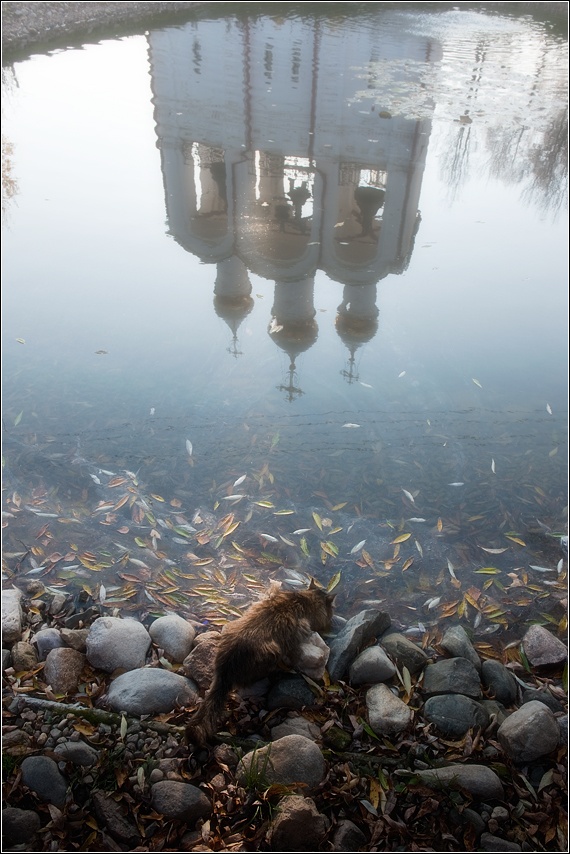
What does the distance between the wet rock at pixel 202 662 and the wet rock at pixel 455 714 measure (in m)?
0.95

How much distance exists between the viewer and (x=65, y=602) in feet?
10.1

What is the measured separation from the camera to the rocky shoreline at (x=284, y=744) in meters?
2.21

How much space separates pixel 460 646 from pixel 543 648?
1.37ft

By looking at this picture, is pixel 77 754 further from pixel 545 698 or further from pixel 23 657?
pixel 545 698

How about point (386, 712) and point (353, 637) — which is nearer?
point (386, 712)

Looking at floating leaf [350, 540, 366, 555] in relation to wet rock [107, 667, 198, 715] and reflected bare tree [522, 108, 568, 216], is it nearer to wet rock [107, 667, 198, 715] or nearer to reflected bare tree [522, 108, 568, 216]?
wet rock [107, 667, 198, 715]

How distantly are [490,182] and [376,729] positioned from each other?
8.04 meters

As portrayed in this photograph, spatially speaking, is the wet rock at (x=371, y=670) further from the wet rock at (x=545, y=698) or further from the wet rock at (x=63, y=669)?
the wet rock at (x=63, y=669)

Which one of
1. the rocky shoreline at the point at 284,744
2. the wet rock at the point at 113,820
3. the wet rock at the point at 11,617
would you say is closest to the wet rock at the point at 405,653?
the rocky shoreline at the point at 284,744

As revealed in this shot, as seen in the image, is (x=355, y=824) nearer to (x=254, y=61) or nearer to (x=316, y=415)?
(x=316, y=415)

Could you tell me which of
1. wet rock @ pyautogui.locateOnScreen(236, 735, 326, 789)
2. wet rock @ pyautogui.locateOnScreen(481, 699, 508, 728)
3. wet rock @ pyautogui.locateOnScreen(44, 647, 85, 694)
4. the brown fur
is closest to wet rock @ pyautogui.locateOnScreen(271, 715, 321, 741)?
wet rock @ pyautogui.locateOnScreen(236, 735, 326, 789)

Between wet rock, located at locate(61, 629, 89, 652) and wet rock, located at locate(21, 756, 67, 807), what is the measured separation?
0.56m

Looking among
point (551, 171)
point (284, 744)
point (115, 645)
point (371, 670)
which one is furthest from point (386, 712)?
point (551, 171)

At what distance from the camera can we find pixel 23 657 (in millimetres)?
2744
